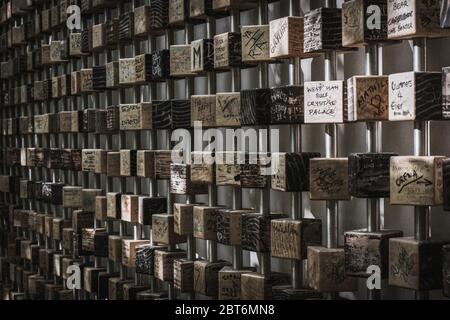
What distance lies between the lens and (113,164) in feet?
7.34

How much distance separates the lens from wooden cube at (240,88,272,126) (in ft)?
5.30

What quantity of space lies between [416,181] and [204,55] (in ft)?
2.21

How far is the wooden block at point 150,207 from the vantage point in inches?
81.5

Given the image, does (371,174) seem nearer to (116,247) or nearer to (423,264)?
(423,264)

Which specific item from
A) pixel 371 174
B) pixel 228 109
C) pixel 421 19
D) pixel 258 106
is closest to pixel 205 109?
pixel 228 109

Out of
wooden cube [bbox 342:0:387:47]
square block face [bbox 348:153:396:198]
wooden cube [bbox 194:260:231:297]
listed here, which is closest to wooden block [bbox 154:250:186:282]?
wooden cube [bbox 194:260:231:297]

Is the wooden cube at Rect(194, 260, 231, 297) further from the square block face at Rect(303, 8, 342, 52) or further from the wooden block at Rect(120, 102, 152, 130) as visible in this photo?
the square block face at Rect(303, 8, 342, 52)

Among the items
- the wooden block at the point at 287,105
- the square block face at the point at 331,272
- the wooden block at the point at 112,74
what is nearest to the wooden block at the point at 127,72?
the wooden block at the point at 112,74

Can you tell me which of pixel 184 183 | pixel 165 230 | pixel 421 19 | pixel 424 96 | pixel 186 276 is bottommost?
pixel 186 276

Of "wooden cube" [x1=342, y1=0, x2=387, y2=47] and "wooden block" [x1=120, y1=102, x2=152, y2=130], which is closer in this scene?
"wooden cube" [x1=342, y1=0, x2=387, y2=47]

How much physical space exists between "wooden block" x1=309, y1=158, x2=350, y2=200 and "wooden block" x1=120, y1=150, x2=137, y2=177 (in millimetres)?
761

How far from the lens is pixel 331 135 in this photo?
1.50 metres

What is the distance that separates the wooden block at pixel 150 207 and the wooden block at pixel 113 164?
0.62 ft
